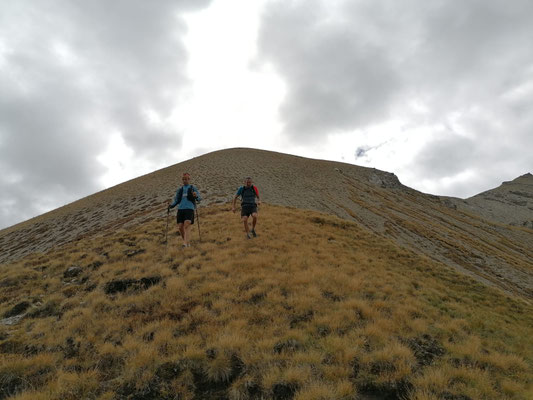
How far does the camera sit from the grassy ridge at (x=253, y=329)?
5.18m

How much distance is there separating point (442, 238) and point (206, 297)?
844 inches

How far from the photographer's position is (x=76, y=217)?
1065 inches

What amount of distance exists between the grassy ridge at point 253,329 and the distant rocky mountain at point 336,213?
21.4ft

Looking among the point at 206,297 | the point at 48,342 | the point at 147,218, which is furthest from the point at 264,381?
the point at 147,218

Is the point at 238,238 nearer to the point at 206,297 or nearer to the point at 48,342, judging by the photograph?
the point at 206,297

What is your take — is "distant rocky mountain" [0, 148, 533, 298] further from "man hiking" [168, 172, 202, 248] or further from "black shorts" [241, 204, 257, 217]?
"man hiking" [168, 172, 202, 248]

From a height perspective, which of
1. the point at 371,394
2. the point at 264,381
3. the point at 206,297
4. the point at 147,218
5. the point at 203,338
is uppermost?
the point at 147,218

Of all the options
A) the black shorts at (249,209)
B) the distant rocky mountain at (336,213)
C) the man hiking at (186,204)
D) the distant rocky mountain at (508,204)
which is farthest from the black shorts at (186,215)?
the distant rocky mountain at (508,204)

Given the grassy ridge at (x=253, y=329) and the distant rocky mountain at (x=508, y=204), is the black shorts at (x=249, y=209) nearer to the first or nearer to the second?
the grassy ridge at (x=253, y=329)

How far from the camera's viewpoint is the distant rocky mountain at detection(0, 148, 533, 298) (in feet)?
63.6

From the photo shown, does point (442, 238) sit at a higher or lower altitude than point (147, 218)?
lower

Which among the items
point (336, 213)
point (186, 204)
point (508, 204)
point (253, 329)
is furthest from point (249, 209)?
point (508, 204)

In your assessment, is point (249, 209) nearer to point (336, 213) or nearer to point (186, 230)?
point (186, 230)

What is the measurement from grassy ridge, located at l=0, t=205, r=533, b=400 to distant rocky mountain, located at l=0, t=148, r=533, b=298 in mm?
6522
